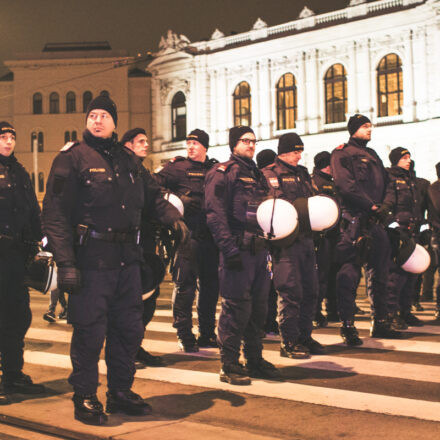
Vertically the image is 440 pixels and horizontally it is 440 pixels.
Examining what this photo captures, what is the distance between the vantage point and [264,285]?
625cm

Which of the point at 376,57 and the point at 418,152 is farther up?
the point at 376,57

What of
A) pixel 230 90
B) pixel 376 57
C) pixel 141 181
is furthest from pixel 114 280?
pixel 230 90

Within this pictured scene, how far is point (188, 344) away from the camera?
7504 millimetres

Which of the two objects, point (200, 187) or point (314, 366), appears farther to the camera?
point (200, 187)

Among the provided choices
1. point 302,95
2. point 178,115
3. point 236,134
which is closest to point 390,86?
point 302,95

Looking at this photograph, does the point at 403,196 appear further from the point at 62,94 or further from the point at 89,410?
the point at 62,94

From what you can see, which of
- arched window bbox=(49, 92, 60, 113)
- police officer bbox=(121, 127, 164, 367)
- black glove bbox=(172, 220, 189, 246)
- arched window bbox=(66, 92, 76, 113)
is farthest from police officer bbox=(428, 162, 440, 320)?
arched window bbox=(49, 92, 60, 113)

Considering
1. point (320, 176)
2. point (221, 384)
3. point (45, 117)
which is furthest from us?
point (45, 117)

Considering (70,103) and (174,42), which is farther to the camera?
(70,103)

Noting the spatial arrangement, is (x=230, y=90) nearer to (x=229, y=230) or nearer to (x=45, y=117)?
(x=45, y=117)

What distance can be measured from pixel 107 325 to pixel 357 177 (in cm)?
361

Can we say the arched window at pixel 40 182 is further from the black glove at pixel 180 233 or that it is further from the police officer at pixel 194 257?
the black glove at pixel 180 233

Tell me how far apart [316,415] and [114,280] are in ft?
5.28

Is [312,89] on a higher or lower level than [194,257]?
higher
